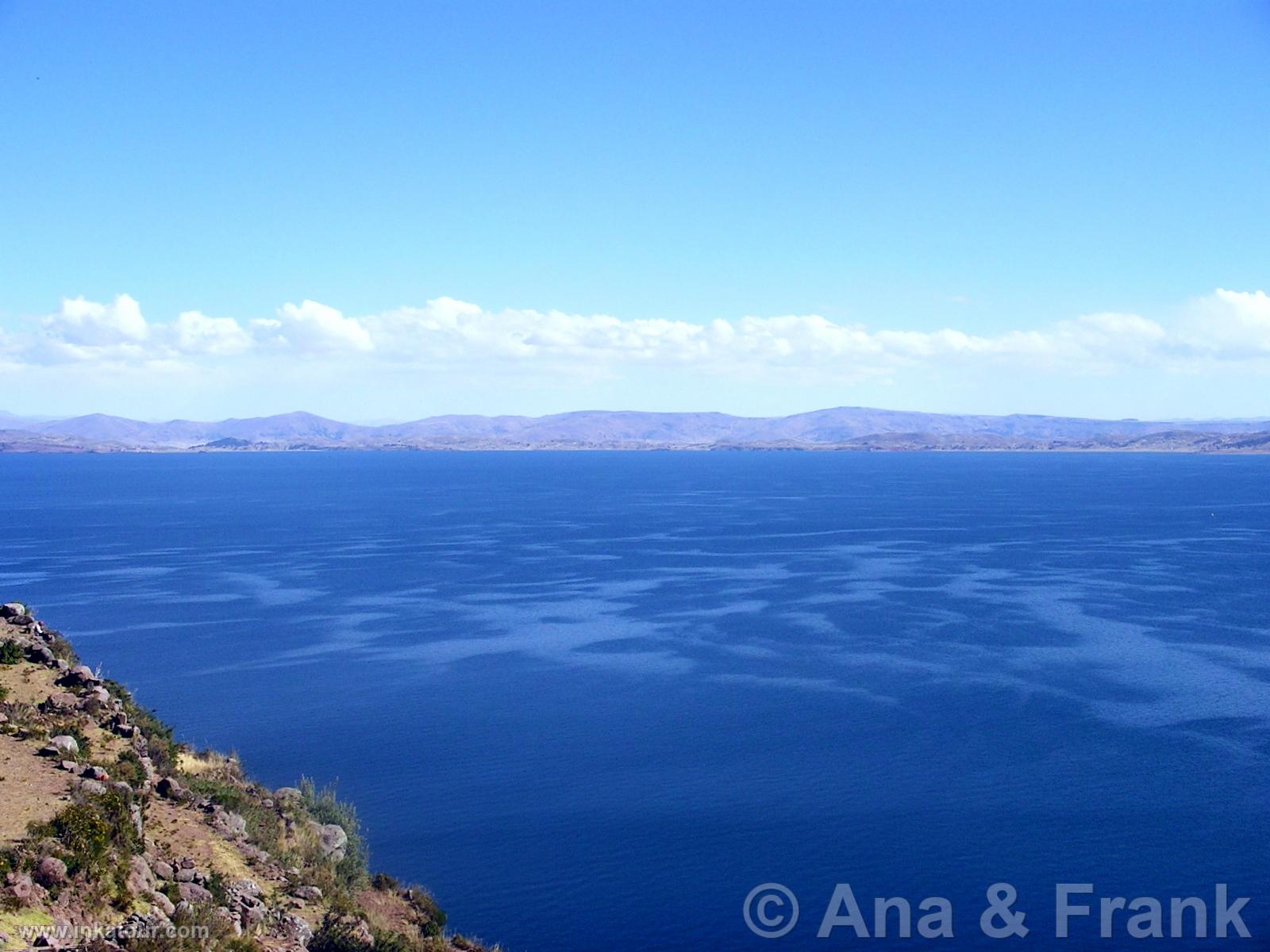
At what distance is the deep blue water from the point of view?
25.4 meters

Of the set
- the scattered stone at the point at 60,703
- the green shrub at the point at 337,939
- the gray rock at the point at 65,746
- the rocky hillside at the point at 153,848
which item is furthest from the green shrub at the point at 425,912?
the scattered stone at the point at 60,703

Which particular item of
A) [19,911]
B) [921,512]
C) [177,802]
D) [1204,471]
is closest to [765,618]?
[177,802]

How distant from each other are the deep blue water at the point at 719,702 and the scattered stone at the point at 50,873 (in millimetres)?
9680

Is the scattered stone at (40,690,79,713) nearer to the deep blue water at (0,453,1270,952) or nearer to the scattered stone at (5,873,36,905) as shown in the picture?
the deep blue water at (0,453,1270,952)

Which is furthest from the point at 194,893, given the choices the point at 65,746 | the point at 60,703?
the point at 60,703

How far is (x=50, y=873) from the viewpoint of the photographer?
15.1m

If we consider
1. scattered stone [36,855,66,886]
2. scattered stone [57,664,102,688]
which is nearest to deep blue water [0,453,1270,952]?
scattered stone [57,664,102,688]

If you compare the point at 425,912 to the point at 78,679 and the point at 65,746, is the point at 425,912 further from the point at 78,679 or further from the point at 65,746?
→ the point at 78,679

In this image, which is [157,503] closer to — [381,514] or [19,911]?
[381,514]

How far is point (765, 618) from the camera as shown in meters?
53.3

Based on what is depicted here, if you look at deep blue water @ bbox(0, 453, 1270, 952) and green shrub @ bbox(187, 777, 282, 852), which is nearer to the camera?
green shrub @ bbox(187, 777, 282, 852)

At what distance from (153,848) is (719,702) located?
925 inches

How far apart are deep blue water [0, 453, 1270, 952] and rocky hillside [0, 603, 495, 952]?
3.03m

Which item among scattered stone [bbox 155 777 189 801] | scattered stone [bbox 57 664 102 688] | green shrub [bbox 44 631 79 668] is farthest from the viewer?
green shrub [bbox 44 631 79 668]
